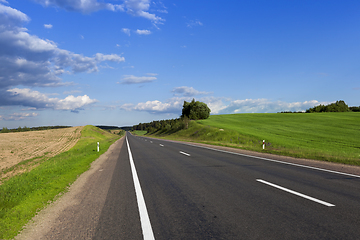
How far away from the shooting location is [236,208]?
14.7ft

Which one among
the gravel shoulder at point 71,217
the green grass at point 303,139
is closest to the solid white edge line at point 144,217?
the gravel shoulder at point 71,217

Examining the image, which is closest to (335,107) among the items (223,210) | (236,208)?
(236,208)

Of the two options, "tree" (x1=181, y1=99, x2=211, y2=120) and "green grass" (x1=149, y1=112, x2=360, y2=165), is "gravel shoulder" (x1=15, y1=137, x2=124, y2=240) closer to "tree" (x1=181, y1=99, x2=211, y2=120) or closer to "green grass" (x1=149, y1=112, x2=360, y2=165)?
"green grass" (x1=149, y1=112, x2=360, y2=165)

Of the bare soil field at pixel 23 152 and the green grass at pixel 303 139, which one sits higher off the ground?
the green grass at pixel 303 139

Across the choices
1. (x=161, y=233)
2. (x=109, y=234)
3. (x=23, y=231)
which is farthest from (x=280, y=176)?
(x=23, y=231)

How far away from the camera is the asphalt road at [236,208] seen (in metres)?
3.46

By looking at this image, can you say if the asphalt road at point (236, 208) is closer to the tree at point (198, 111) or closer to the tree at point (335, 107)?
the tree at point (198, 111)

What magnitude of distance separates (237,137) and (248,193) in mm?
29081

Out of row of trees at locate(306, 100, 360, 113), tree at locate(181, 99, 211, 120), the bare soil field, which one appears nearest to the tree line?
row of trees at locate(306, 100, 360, 113)

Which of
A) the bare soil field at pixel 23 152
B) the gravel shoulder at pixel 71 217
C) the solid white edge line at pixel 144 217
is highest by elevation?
the solid white edge line at pixel 144 217

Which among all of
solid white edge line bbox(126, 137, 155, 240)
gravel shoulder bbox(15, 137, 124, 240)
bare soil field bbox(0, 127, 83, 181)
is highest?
solid white edge line bbox(126, 137, 155, 240)

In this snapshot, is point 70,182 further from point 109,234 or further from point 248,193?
point 248,193

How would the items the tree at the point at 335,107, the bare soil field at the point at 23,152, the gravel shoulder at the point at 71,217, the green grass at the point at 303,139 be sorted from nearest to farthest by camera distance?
the gravel shoulder at the point at 71,217 < the green grass at the point at 303,139 < the bare soil field at the point at 23,152 < the tree at the point at 335,107

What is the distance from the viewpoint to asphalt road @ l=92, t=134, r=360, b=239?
11.4 ft
